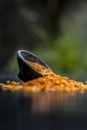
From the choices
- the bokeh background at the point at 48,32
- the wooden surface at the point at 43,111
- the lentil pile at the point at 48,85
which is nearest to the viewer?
the wooden surface at the point at 43,111

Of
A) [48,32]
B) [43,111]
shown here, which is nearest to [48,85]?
[43,111]

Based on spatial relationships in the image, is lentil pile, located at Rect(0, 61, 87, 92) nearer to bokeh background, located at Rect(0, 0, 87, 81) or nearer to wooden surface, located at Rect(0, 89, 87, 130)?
wooden surface, located at Rect(0, 89, 87, 130)

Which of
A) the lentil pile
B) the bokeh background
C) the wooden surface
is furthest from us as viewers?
the bokeh background

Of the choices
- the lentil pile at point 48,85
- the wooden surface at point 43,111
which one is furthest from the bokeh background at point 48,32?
the wooden surface at point 43,111

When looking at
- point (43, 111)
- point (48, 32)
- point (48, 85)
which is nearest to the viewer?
point (43, 111)

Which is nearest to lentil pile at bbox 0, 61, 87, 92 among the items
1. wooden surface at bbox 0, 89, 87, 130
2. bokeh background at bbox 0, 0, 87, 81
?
wooden surface at bbox 0, 89, 87, 130

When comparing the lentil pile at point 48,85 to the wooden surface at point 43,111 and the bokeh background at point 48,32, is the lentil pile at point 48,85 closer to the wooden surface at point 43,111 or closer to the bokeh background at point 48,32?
the wooden surface at point 43,111

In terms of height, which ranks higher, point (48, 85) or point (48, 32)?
point (48, 32)

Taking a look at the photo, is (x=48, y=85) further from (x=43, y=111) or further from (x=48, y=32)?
(x=48, y=32)

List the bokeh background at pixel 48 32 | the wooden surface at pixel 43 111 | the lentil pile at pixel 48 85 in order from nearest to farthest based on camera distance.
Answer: the wooden surface at pixel 43 111 < the lentil pile at pixel 48 85 < the bokeh background at pixel 48 32
